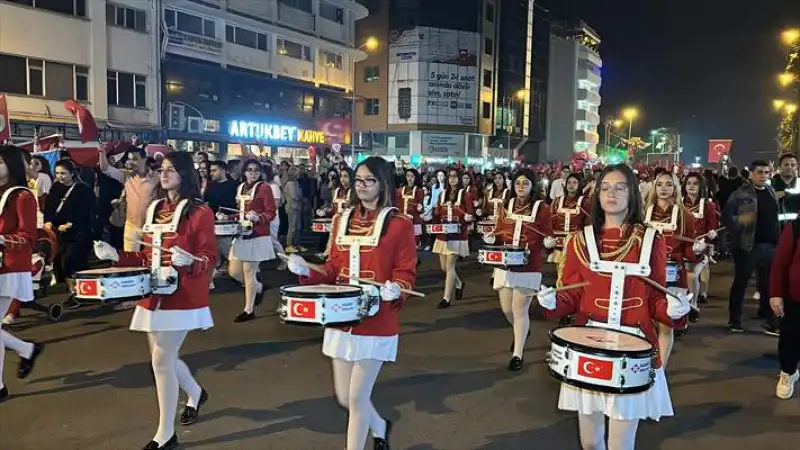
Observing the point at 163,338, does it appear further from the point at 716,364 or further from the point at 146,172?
the point at 716,364

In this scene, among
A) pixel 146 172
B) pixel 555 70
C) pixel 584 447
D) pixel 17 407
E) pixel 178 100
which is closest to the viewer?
pixel 584 447

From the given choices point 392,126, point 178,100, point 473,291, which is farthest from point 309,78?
point 473,291

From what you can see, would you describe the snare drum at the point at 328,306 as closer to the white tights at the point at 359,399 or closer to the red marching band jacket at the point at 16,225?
the white tights at the point at 359,399

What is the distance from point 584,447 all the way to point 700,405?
3.00 m

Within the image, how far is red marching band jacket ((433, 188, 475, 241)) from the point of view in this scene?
1067cm

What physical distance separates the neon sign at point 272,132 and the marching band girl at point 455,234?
22.9 meters

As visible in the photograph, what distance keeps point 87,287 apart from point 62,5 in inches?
880

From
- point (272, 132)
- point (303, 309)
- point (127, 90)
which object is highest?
point (127, 90)

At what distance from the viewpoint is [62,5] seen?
76.7 ft

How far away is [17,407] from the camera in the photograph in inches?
221

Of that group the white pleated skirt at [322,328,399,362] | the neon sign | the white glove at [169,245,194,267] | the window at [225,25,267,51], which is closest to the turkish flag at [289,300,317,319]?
the white pleated skirt at [322,328,399,362]

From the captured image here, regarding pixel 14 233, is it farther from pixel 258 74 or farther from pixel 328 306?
pixel 258 74

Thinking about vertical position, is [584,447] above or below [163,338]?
below

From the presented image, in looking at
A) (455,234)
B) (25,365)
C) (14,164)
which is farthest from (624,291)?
(455,234)
